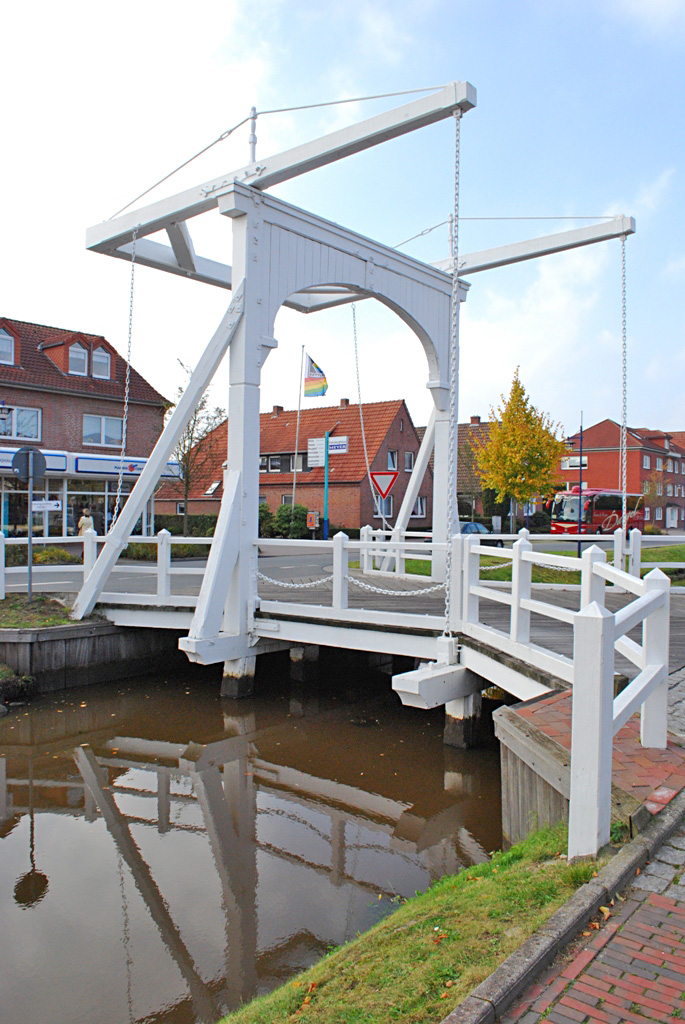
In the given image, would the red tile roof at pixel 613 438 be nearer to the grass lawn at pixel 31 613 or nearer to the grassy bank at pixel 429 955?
the grass lawn at pixel 31 613

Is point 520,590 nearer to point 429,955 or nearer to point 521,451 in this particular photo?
point 429,955

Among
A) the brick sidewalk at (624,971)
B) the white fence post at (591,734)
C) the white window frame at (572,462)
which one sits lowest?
Answer: the brick sidewalk at (624,971)

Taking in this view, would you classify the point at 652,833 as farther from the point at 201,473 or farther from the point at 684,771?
the point at 201,473

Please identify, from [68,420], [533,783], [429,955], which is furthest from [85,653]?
[68,420]

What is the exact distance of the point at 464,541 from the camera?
8242 mm

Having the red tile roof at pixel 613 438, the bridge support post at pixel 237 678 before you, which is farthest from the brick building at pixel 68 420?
the red tile roof at pixel 613 438

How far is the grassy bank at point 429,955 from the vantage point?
271 cm

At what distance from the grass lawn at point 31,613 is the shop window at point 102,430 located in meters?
21.8

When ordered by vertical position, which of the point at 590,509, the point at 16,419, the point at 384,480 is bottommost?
the point at 590,509

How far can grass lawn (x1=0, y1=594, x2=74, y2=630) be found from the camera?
34.6ft

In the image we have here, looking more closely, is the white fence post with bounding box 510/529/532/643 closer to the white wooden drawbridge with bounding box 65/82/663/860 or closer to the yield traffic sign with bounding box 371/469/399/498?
the white wooden drawbridge with bounding box 65/82/663/860

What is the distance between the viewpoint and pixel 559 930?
2812 mm

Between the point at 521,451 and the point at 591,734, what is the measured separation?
24107 mm

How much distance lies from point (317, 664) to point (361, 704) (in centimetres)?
130
